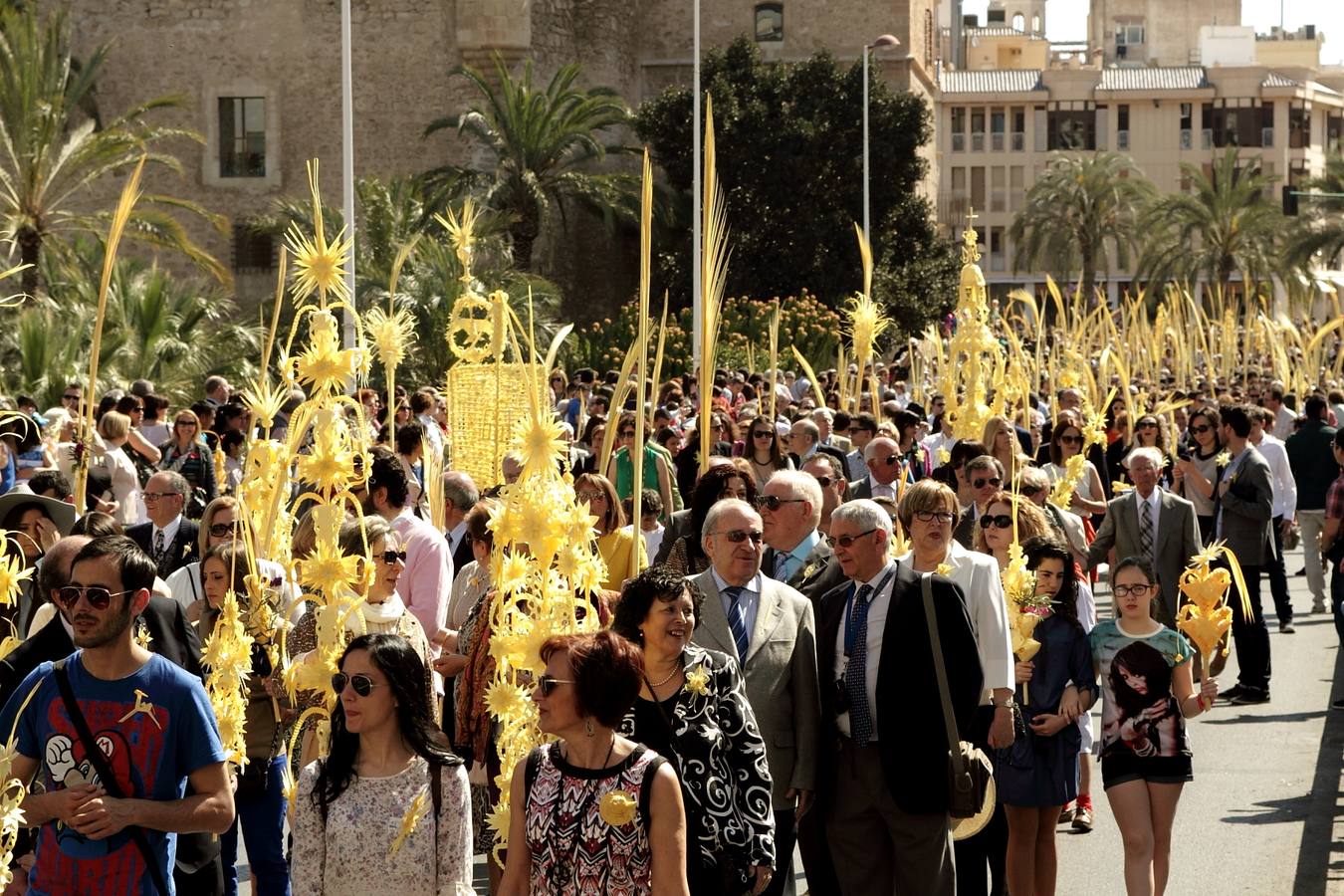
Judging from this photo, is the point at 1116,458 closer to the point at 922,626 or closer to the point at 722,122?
the point at 922,626

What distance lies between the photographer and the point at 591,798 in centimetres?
421

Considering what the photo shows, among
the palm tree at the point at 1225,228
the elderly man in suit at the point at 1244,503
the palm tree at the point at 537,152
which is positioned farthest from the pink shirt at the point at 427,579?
the palm tree at the point at 1225,228

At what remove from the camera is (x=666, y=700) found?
16.2 ft

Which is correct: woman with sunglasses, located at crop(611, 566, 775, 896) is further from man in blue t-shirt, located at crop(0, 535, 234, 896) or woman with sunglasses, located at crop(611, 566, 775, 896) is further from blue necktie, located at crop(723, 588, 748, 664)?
man in blue t-shirt, located at crop(0, 535, 234, 896)

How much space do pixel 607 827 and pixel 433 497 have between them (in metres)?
4.57

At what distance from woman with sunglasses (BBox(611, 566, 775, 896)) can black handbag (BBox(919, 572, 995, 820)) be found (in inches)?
34.0

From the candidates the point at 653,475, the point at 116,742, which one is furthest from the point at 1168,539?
the point at 116,742

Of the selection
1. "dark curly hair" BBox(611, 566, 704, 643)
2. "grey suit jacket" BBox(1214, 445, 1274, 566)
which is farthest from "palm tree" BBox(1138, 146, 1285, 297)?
"dark curly hair" BBox(611, 566, 704, 643)

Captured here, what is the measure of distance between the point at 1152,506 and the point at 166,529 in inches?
188

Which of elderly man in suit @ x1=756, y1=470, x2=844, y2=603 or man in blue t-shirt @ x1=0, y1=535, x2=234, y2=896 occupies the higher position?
elderly man in suit @ x1=756, y1=470, x2=844, y2=603

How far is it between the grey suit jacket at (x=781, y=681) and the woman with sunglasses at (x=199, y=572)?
3.91 ft

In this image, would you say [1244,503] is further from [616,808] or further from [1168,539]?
[616,808]

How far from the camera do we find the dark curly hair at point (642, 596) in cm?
496

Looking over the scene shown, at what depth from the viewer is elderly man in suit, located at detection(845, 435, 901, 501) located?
1009 cm
